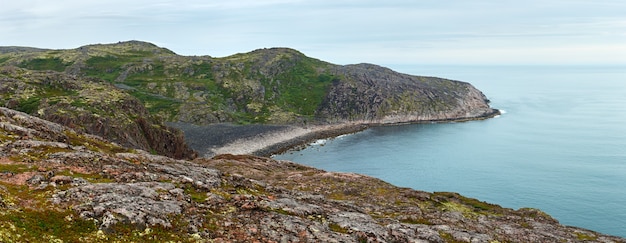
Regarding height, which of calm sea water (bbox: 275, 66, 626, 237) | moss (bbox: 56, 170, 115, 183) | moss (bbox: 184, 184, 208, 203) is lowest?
calm sea water (bbox: 275, 66, 626, 237)

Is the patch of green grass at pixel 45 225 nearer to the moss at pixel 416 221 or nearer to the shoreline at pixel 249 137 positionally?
Answer: the moss at pixel 416 221

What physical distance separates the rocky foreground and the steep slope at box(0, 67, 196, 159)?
49.3 meters

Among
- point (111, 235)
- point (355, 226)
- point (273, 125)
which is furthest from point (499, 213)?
point (273, 125)

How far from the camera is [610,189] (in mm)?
100375

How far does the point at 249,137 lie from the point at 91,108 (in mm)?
72930

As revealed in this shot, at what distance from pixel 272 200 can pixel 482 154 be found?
438 feet

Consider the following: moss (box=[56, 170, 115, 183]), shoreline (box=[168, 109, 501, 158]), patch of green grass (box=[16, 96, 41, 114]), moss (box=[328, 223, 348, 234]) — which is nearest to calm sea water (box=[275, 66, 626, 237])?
shoreline (box=[168, 109, 501, 158])

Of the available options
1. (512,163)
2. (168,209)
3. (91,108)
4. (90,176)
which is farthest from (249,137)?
(168,209)

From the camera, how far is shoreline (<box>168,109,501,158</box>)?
14750 centimetres

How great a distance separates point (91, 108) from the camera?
98.6 m

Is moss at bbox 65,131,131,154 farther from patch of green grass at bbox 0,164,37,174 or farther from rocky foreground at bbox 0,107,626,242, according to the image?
patch of green grass at bbox 0,164,37,174

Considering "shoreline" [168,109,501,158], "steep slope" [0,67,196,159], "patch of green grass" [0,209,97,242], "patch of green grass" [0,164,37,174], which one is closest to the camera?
"patch of green grass" [0,209,97,242]

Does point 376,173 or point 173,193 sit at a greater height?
point 173,193

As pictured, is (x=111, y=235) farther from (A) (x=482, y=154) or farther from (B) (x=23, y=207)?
(A) (x=482, y=154)
